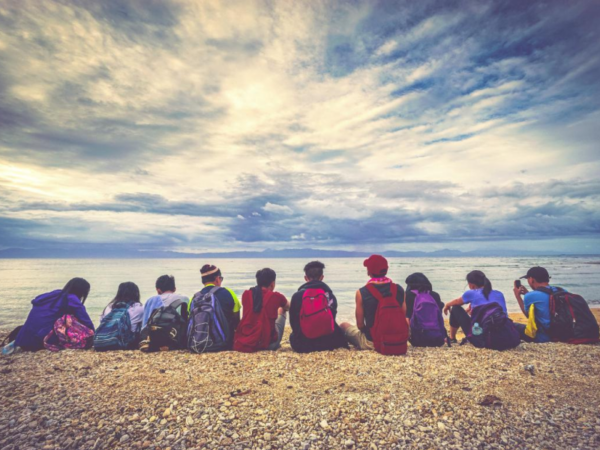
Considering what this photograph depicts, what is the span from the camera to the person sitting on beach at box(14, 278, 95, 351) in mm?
7176

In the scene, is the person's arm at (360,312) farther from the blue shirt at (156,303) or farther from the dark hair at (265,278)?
the blue shirt at (156,303)

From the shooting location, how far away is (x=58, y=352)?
23.3 ft

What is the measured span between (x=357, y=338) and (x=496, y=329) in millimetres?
2805

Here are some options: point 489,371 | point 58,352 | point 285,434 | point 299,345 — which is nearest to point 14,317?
point 58,352

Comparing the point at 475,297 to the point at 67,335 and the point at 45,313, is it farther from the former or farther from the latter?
the point at 45,313

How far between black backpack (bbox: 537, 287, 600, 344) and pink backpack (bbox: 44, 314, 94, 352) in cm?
992

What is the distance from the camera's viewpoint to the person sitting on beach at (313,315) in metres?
6.75

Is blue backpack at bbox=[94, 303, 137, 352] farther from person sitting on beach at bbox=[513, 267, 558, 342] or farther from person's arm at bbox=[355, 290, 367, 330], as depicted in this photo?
person sitting on beach at bbox=[513, 267, 558, 342]

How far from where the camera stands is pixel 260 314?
699 centimetres

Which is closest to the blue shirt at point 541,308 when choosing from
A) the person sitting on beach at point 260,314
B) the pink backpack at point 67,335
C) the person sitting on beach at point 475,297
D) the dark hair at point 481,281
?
the person sitting on beach at point 475,297

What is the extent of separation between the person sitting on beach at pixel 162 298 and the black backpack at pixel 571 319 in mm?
7947

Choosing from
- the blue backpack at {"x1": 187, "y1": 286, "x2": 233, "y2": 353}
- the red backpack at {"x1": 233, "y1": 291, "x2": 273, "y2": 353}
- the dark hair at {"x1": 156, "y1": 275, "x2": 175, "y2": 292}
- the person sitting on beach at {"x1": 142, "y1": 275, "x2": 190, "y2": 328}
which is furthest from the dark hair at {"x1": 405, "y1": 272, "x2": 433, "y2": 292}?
the dark hair at {"x1": 156, "y1": 275, "x2": 175, "y2": 292}

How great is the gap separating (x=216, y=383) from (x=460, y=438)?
3334mm

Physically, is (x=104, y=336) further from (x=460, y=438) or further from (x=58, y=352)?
(x=460, y=438)
